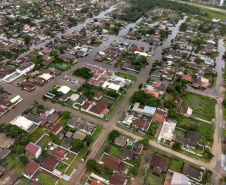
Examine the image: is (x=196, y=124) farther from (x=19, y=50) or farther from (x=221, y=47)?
(x=19, y=50)

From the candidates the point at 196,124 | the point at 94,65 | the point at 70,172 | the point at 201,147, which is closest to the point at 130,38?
the point at 94,65

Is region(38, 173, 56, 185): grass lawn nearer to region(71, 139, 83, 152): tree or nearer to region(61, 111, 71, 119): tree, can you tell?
region(71, 139, 83, 152): tree

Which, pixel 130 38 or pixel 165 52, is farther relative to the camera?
pixel 130 38

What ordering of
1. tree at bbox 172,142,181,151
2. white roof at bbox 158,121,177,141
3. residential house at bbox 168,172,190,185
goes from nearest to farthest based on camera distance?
residential house at bbox 168,172,190,185 → tree at bbox 172,142,181,151 → white roof at bbox 158,121,177,141

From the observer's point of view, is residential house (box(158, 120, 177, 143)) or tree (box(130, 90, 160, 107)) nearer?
residential house (box(158, 120, 177, 143))

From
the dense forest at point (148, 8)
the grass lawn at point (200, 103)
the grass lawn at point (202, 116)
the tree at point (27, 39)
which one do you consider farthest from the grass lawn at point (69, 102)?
the dense forest at point (148, 8)

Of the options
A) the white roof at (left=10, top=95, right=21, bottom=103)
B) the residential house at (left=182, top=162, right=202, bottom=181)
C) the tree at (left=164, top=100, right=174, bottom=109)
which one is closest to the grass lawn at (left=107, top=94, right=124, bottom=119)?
the tree at (left=164, top=100, right=174, bottom=109)

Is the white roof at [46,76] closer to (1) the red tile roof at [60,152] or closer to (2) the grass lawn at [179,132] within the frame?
(1) the red tile roof at [60,152]

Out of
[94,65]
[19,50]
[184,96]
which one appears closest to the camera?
[184,96]
